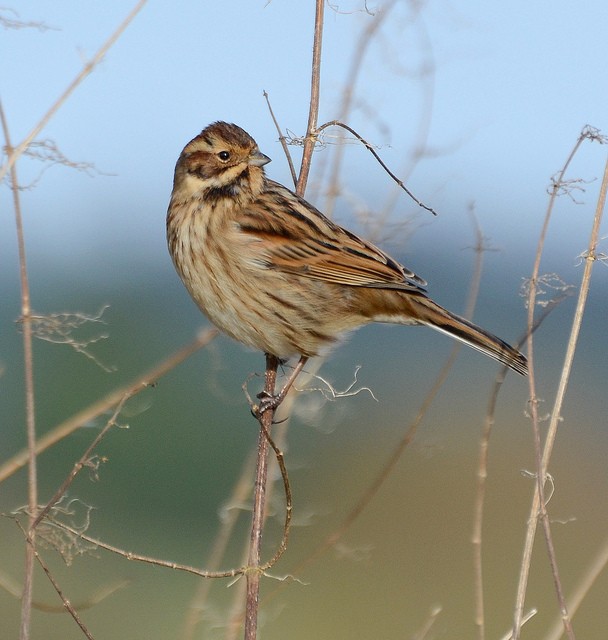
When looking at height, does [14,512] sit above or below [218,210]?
below

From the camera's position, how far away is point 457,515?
1195 centimetres

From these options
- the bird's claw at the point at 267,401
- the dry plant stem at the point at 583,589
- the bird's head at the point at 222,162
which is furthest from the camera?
the bird's head at the point at 222,162

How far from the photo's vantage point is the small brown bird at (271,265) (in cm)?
420

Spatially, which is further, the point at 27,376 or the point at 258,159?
the point at 258,159

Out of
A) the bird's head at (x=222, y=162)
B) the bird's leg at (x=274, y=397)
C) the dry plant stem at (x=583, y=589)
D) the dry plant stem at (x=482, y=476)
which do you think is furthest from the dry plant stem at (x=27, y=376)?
the dry plant stem at (x=583, y=589)

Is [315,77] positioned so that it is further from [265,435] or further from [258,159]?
[265,435]

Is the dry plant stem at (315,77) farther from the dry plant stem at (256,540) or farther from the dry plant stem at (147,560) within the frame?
the dry plant stem at (147,560)

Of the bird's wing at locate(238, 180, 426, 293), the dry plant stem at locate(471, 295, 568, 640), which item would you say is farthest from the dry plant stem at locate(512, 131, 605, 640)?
the bird's wing at locate(238, 180, 426, 293)

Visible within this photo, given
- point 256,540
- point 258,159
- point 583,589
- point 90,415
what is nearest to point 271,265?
point 258,159

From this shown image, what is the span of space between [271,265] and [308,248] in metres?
0.20

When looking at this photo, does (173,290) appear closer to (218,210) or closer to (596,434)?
(596,434)

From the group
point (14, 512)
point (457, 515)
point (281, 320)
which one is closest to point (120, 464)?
point (457, 515)

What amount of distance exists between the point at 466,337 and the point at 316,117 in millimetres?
1213

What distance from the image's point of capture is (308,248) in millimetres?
4414
